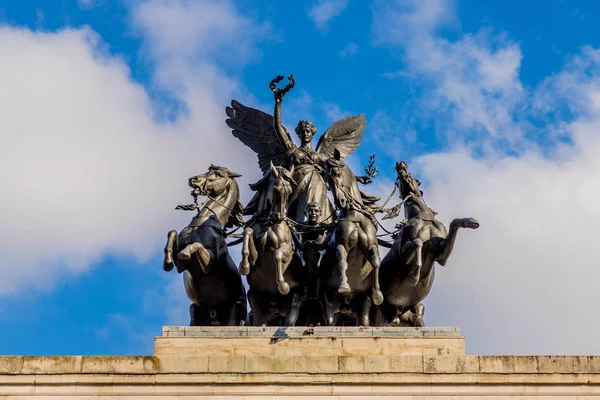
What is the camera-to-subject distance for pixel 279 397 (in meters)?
24.8

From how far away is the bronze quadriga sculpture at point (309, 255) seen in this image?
26.4 meters

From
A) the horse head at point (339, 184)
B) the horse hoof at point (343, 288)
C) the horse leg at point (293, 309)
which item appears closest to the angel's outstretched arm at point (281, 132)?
the horse head at point (339, 184)

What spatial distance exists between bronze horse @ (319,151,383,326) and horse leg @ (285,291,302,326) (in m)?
0.48

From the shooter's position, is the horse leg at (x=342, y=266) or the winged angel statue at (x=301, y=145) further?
the winged angel statue at (x=301, y=145)

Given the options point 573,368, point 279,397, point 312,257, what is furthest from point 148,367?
point 573,368

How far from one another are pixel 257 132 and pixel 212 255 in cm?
513

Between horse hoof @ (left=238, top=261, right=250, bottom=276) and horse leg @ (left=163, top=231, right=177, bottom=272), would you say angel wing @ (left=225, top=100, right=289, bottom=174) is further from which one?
horse hoof @ (left=238, top=261, right=250, bottom=276)

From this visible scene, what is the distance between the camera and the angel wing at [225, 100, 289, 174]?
102 ft

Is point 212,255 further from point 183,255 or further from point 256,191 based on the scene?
point 256,191

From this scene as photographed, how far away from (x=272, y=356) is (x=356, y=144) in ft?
26.0

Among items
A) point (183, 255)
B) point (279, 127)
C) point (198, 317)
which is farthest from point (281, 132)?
point (183, 255)

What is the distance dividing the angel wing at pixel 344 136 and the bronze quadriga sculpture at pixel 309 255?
2461 mm

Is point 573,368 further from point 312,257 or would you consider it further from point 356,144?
point 356,144

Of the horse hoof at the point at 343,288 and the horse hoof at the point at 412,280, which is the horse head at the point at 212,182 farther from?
the horse hoof at the point at 412,280
